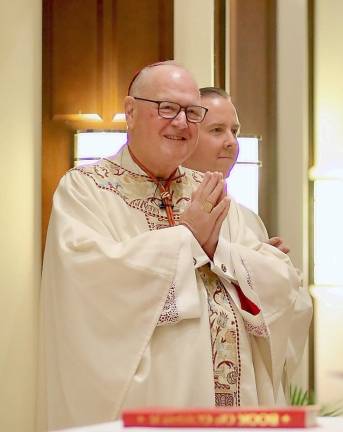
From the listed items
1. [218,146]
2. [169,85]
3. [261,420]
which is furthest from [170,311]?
[261,420]

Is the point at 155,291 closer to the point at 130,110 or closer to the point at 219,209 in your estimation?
the point at 219,209

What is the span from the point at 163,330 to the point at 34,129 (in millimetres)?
1782

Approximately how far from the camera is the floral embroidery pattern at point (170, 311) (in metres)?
2.87

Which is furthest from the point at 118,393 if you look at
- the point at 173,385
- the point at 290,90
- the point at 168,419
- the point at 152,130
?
the point at 290,90

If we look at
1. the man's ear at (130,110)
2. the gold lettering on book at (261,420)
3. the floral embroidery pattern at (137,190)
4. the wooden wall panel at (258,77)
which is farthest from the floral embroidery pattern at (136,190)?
the wooden wall panel at (258,77)

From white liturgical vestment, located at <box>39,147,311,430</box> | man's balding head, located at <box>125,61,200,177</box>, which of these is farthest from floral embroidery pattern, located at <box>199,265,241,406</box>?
man's balding head, located at <box>125,61,200,177</box>

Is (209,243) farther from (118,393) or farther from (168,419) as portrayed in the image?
(168,419)

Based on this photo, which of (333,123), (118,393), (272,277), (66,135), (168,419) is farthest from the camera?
(333,123)

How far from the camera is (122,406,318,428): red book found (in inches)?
61.5

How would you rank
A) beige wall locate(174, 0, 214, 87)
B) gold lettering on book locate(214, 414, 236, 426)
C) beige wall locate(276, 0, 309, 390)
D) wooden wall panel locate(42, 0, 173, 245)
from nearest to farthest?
gold lettering on book locate(214, 414, 236, 426)
wooden wall panel locate(42, 0, 173, 245)
beige wall locate(174, 0, 214, 87)
beige wall locate(276, 0, 309, 390)

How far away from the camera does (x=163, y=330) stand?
293cm

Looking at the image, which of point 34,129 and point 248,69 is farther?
point 248,69

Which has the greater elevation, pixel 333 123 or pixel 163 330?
pixel 333 123

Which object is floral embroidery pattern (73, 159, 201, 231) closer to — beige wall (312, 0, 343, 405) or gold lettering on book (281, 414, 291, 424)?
gold lettering on book (281, 414, 291, 424)
